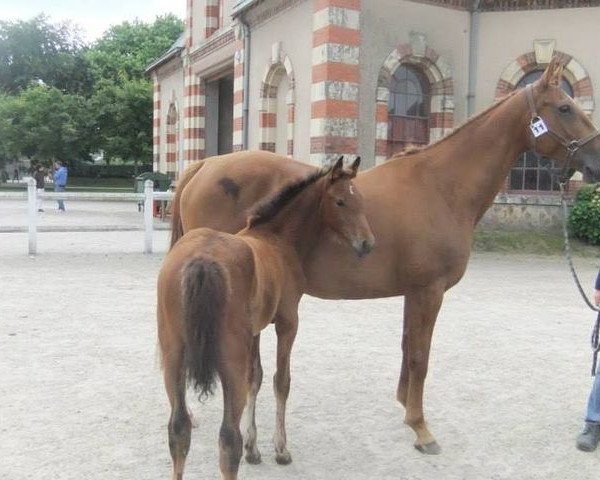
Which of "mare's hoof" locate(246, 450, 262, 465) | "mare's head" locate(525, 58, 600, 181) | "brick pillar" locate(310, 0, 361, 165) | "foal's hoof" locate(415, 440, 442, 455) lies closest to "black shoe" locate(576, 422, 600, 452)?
"foal's hoof" locate(415, 440, 442, 455)

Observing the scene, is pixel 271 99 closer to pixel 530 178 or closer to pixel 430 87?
pixel 430 87

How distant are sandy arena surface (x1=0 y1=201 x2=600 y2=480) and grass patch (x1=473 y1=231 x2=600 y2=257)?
4914 mm

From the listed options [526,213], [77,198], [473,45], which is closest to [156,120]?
[77,198]

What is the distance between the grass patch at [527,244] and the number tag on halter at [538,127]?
9807 millimetres

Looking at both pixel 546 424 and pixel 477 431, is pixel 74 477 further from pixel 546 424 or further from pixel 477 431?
pixel 546 424

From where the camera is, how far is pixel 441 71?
14133 mm

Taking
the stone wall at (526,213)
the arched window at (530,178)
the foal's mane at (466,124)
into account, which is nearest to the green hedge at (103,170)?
the arched window at (530,178)

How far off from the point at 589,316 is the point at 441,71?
7.83 m

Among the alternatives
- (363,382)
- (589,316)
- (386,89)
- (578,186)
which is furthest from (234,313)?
(578,186)

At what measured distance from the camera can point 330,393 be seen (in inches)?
197

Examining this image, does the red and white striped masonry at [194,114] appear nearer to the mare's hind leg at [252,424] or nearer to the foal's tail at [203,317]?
the mare's hind leg at [252,424]

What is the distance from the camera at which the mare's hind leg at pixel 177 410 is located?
294cm

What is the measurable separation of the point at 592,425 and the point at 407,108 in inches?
436

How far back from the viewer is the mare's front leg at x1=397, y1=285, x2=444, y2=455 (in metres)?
4.11
